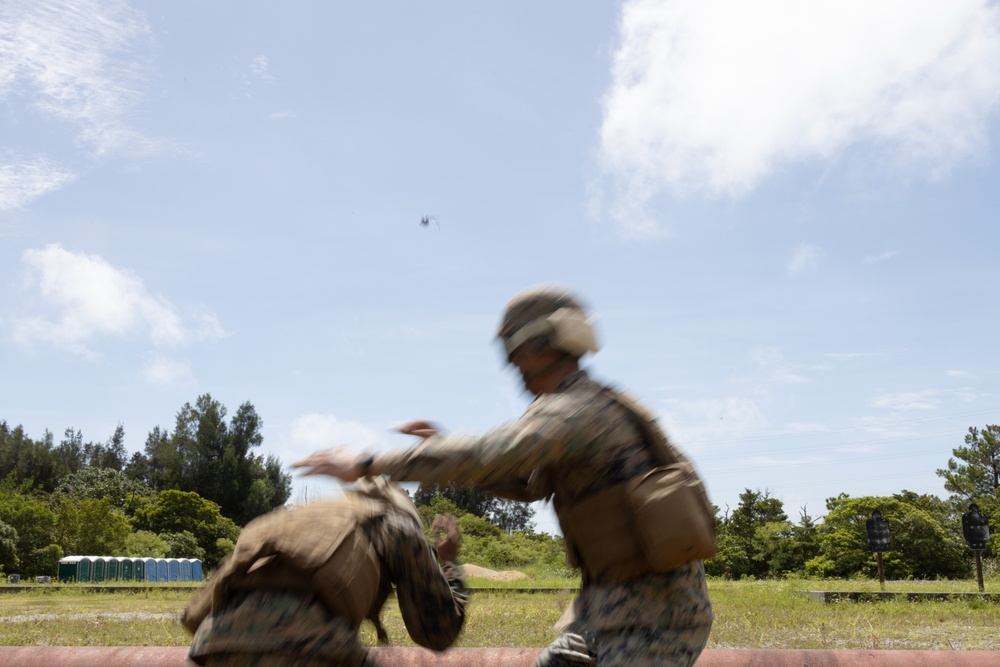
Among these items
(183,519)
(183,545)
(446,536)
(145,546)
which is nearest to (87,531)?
(145,546)

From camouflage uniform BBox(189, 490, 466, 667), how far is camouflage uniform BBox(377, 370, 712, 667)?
0.22 meters

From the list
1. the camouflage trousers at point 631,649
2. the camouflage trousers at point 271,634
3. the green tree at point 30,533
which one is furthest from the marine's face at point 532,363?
the green tree at point 30,533

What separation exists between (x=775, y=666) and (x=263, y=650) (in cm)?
202

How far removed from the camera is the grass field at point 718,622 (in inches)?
336

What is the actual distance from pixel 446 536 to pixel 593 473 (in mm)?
651

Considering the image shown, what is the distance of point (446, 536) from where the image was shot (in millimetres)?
2492

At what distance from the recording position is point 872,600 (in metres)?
15.1

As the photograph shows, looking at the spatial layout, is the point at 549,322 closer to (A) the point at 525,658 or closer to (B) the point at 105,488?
(A) the point at 525,658

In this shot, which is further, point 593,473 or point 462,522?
point 462,522

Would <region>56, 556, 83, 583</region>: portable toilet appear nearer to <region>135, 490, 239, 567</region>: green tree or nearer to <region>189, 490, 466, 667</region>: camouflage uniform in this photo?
<region>135, 490, 239, 567</region>: green tree

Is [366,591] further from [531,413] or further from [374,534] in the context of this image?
[531,413]

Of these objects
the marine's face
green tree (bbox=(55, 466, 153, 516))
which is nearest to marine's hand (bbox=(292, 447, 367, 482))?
the marine's face

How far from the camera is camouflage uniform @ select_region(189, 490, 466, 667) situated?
6.17ft

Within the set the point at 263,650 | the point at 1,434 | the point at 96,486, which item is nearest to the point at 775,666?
the point at 263,650
